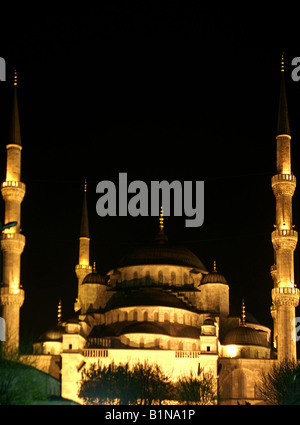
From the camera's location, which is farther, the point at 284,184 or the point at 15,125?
the point at 15,125

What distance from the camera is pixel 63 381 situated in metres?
43.8

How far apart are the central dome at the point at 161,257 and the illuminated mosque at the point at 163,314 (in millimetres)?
60

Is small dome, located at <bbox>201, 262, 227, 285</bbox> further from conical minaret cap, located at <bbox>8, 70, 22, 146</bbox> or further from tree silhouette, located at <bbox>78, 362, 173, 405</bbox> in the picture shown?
conical minaret cap, located at <bbox>8, 70, 22, 146</bbox>

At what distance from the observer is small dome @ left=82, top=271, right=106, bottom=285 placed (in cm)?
5062

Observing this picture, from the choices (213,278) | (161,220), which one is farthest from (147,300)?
(161,220)

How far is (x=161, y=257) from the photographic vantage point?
52156mm

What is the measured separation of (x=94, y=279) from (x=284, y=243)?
1035cm

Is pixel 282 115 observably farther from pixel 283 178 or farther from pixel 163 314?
pixel 163 314

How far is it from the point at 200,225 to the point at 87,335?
10.5 meters
